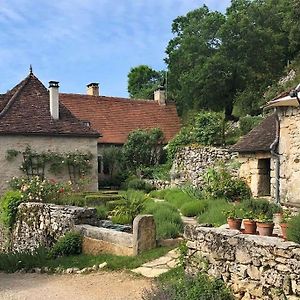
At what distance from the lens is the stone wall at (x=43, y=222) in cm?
1262

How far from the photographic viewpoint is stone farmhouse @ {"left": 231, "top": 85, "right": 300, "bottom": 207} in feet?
41.7

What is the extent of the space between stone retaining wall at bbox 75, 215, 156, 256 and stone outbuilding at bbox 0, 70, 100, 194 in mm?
11296

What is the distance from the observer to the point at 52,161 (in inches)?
910

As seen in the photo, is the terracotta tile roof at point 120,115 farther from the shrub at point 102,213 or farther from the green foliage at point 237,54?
the shrub at point 102,213

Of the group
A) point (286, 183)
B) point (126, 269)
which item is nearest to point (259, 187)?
point (286, 183)

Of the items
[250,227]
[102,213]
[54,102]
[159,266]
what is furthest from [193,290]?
[54,102]

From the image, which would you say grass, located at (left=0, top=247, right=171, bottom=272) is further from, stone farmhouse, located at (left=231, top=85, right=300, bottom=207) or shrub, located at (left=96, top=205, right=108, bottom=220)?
stone farmhouse, located at (left=231, top=85, right=300, bottom=207)

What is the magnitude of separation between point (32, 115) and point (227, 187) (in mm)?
11341

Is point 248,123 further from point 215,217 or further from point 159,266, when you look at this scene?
point 159,266

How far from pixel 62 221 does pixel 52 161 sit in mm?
10568

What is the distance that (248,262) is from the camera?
6.49 m

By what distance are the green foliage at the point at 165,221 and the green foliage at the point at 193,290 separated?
3.36 m

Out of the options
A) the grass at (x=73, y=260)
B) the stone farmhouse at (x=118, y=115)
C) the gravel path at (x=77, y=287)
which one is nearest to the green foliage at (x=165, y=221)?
the grass at (x=73, y=260)

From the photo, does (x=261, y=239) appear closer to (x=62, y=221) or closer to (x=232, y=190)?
(x=62, y=221)
